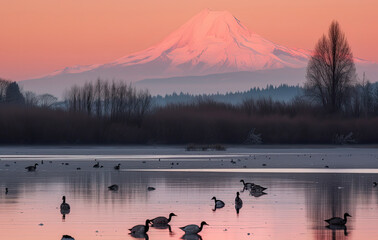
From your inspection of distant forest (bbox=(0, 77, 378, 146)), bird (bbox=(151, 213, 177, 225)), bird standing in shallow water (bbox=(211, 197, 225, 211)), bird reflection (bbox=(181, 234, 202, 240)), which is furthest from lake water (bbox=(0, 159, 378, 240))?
distant forest (bbox=(0, 77, 378, 146))

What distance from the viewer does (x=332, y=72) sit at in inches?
4299

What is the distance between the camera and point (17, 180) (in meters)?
38.7

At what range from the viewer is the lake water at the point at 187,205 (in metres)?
20.9

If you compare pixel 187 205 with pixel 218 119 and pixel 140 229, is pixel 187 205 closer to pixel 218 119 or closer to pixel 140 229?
pixel 140 229

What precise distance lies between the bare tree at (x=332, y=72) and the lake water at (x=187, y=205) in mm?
67398

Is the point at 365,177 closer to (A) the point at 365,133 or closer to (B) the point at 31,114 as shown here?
(A) the point at 365,133

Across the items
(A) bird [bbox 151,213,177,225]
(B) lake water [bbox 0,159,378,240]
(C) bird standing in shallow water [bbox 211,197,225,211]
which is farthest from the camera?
(C) bird standing in shallow water [bbox 211,197,225,211]

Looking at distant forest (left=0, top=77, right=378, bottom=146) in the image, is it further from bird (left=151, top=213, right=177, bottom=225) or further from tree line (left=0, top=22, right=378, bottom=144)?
bird (left=151, top=213, right=177, bottom=225)

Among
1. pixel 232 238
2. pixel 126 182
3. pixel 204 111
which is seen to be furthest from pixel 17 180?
pixel 204 111

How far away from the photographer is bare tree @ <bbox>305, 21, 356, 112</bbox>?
108688mm

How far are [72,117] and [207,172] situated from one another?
208ft

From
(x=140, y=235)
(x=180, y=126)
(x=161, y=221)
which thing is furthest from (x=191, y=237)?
(x=180, y=126)

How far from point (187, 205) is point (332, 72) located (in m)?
84.7

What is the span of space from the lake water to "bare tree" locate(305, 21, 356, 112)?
67.4m
